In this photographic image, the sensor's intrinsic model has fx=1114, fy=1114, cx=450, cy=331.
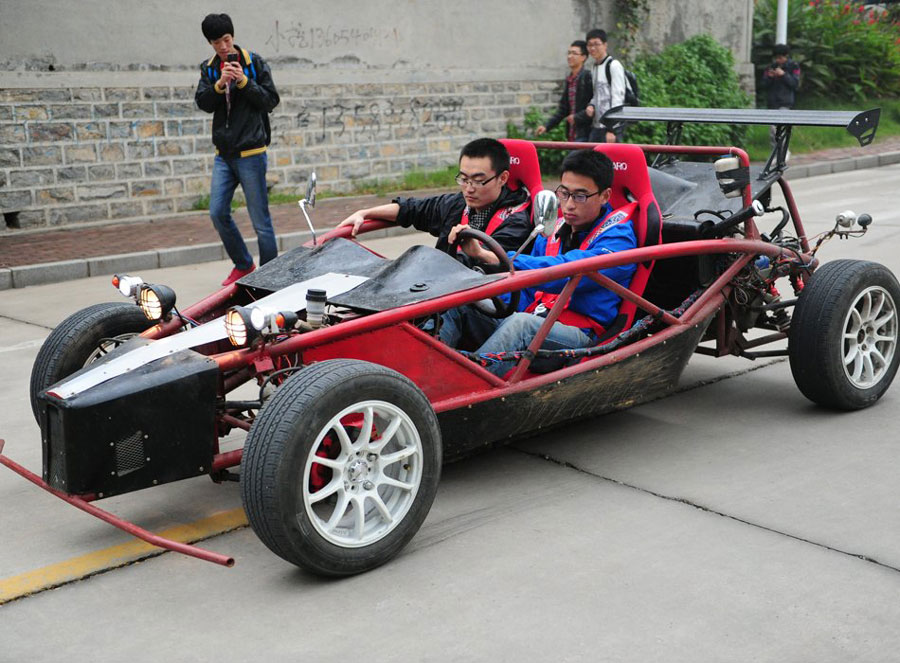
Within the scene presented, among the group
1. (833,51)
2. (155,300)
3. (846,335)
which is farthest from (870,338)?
(833,51)

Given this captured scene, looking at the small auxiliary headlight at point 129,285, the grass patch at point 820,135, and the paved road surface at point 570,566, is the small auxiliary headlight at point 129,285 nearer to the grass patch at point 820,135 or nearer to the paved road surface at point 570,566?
the paved road surface at point 570,566

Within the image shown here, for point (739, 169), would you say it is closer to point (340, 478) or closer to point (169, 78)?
point (340, 478)

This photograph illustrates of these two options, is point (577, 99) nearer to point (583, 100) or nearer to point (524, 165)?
point (583, 100)

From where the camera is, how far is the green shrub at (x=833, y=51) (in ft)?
69.1

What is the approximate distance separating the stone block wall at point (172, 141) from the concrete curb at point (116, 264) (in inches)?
72.0

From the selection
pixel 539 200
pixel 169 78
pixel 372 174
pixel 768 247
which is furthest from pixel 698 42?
pixel 539 200

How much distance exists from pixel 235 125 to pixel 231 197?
1.80 ft

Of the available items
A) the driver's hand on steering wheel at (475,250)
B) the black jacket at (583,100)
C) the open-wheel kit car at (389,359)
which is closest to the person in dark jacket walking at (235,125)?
the open-wheel kit car at (389,359)

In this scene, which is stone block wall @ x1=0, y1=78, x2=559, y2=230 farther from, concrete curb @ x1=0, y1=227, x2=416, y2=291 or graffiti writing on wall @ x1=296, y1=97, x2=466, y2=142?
concrete curb @ x1=0, y1=227, x2=416, y2=291

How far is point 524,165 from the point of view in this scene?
205 inches

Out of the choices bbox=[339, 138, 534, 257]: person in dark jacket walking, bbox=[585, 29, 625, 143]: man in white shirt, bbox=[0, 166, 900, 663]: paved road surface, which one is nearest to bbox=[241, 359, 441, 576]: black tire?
bbox=[0, 166, 900, 663]: paved road surface

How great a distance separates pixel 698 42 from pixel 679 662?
652 inches

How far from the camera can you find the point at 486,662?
3014 mm

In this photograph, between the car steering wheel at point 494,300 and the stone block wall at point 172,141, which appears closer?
the car steering wheel at point 494,300
